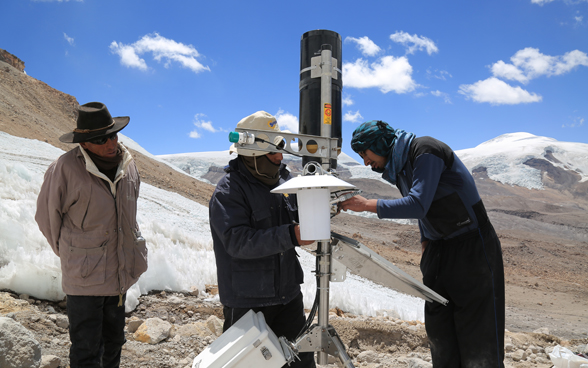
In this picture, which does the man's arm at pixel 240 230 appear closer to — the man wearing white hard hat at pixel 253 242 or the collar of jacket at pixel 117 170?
the man wearing white hard hat at pixel 253 242

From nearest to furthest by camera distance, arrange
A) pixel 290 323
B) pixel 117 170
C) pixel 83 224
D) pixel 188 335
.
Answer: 1. pixel 290 323
2. pixel 83 224
3. pixel 117 170
4. pixel 188 335

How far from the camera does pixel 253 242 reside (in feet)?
6.31

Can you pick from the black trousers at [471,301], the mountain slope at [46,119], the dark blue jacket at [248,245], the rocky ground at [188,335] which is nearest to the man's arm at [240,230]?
the dark blue jacket at [248,245]

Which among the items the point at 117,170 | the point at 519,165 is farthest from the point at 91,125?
the point at 519,165

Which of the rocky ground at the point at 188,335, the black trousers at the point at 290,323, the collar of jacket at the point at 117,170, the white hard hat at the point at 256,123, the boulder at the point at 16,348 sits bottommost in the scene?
the rocky ground at the point at 188,335

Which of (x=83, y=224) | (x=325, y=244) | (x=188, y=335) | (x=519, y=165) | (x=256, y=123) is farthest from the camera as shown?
(x=519, y=165)

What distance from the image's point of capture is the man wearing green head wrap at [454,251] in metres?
2.30

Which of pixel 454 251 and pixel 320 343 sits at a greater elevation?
pixel 454 251

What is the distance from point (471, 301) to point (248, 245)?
1.37 metres

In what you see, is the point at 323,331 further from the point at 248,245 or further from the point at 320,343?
the point at 248,245

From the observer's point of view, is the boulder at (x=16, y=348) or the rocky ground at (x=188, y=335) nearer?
the boulder at (x=16, y=348)

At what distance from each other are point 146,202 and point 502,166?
148ft

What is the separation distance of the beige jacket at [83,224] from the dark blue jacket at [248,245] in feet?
2.63

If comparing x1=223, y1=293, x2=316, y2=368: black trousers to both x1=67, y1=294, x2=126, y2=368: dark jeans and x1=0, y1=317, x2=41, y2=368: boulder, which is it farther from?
x1=0, y1=317, x2=41, y2=368: boulder
